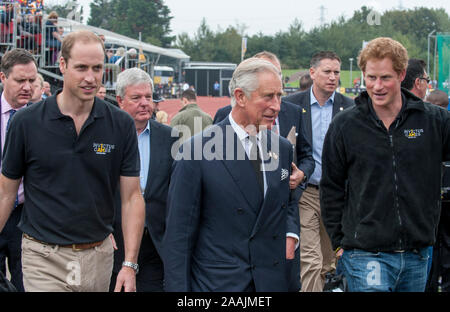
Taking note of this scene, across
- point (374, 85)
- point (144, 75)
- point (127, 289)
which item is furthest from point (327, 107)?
point (127, 289)

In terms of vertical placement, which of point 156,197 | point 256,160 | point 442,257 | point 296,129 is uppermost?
point 296,129

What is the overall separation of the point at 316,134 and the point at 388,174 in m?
2.97

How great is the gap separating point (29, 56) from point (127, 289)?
9.62 feet

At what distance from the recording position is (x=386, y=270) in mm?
4266

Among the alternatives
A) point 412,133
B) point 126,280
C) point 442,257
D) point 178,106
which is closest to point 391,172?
point 412,133

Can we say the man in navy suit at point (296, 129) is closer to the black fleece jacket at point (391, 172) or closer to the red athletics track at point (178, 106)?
the black fleece jacket at point (391, 172)

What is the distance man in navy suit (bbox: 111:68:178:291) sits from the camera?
547cm

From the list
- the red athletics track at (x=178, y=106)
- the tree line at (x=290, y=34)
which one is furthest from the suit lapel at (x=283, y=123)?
the tree line at (x=290, y=34)

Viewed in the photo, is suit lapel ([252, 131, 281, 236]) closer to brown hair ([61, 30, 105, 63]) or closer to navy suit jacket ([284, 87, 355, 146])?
brown hair ([61, 30, 105, 63])

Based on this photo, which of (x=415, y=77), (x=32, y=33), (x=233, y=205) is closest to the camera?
(x=233, y=205)

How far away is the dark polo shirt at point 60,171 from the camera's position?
4043 millimetres

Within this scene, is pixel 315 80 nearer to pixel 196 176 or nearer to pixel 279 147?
pixel 279 147

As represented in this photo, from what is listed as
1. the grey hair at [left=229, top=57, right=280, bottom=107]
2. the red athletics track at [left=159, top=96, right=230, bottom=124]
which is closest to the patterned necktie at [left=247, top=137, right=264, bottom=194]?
the grey hair at [left=229, top=57, right=280, bottom=107]

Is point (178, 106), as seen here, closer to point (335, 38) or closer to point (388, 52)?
point (388, 52)
